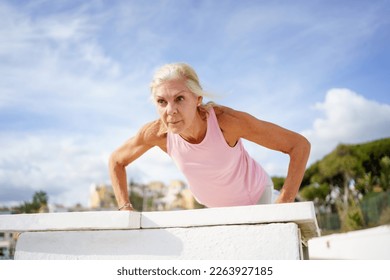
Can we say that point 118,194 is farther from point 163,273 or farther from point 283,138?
point 283,138

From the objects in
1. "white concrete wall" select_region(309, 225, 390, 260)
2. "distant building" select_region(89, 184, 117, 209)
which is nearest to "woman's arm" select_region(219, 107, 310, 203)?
"white concrete wall" select_region(309, 225, 390, 260)

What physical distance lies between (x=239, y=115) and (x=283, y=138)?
263 millimetres

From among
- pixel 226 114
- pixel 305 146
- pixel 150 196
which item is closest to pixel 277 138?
pixel 305 146

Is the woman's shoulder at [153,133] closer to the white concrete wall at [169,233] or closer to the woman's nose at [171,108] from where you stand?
the woman's nose at [171,108]

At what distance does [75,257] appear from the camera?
163 centimetres

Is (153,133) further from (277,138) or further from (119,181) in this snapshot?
(277,138)

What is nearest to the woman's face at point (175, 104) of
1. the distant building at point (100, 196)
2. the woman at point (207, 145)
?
the woman at point (207, 145)

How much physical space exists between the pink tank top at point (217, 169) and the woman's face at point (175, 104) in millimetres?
210

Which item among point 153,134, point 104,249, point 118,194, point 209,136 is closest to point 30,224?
point 104,249

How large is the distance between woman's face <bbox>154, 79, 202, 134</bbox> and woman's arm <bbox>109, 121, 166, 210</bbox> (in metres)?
0.33

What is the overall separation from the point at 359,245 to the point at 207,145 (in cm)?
680

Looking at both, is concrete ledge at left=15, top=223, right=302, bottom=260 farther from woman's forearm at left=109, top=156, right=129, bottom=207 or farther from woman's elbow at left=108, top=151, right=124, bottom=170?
woman's elbow at left=108, top=151, right=124, bottom=170

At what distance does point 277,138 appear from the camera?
2000 millimetres

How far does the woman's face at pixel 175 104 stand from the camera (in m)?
1.87
